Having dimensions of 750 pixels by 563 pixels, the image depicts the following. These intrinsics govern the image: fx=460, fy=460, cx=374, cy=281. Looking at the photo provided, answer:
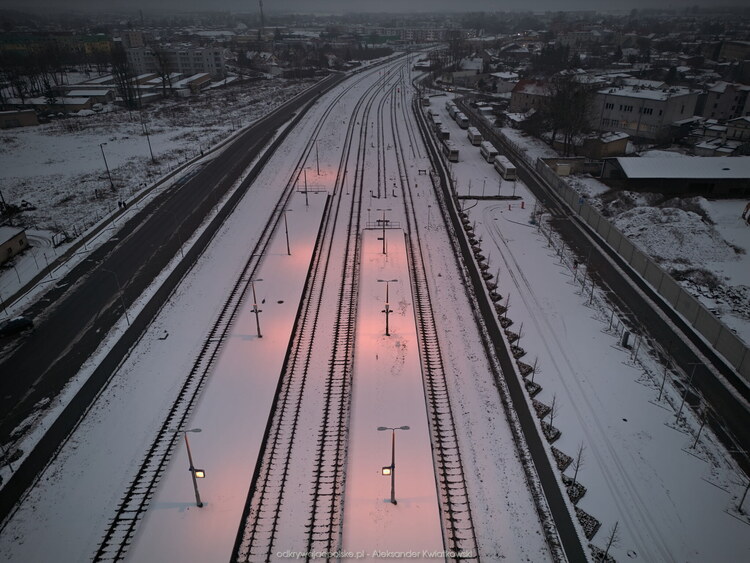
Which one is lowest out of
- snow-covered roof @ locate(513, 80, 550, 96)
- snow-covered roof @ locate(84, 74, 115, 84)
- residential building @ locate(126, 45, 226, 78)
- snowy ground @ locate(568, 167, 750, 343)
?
snowy ground @ locate(568, 167, 750, 343)

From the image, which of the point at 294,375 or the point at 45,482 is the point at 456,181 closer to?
the point at 294,375

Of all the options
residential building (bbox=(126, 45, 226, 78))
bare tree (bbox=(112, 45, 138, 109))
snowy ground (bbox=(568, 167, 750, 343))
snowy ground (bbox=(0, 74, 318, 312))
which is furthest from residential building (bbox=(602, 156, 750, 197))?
residential building (bbox=(126, 45, 226, 78))

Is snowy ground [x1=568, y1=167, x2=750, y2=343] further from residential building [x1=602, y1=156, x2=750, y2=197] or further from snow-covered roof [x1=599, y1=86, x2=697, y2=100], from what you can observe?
snow-covered roof [x1=599, y1=86, x2=697, y2=100]

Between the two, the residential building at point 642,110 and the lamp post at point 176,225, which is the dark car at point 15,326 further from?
the residential building at point 642,110

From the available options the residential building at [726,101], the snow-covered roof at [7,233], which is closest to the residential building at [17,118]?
the snow-covered roof at [7,233]

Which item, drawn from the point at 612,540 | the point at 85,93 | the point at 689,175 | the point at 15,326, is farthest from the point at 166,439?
the point at 85,93

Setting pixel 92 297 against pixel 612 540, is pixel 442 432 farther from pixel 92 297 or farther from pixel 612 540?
pixel 92 297
